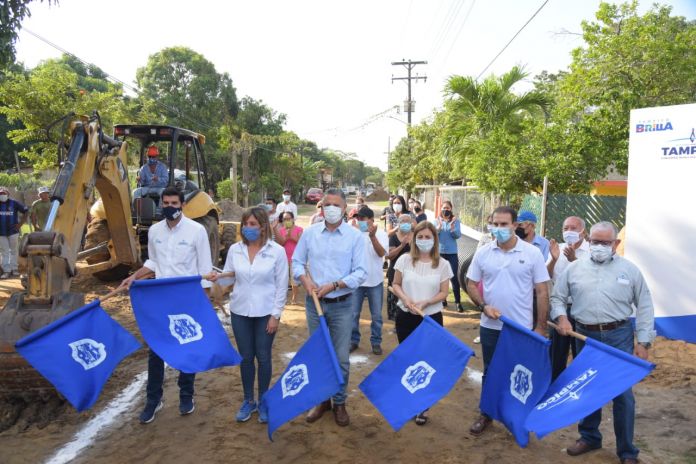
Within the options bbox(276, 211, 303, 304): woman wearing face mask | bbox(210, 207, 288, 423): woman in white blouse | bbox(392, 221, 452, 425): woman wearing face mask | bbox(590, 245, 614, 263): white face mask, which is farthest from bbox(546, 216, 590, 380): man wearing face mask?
bbox(276, 211, 303, 304): woman wearing face mask

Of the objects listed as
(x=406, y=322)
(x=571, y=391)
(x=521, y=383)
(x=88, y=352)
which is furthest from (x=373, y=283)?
(x=88, y=352)

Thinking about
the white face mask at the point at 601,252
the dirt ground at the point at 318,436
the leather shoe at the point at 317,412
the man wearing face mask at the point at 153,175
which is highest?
the man wearing face mask at the point at 153,175

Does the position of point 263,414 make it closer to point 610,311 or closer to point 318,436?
point 318,436

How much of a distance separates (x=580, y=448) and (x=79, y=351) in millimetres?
3860

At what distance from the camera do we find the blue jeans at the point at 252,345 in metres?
4.48

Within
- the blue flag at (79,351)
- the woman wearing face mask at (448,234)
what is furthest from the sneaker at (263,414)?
the woman wearing face mask at (448,234)

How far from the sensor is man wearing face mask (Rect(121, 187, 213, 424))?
15.2ft

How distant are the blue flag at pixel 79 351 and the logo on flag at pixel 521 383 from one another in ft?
9.74

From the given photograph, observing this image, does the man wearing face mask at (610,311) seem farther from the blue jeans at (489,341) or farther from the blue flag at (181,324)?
the blue flag at (181,324)

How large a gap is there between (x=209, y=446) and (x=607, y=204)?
9.74 metres

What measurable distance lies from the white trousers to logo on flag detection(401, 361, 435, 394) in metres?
10.1

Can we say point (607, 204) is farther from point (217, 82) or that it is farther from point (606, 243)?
point (217, 82)

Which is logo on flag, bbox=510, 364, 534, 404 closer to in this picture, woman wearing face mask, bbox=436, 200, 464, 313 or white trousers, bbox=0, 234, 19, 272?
woman wearing face mask, bbox=436, 200, 464, 313

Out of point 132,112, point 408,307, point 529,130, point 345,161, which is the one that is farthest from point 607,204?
point 345,161
